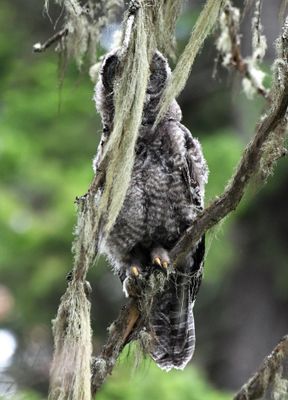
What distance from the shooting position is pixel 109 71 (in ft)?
15.4

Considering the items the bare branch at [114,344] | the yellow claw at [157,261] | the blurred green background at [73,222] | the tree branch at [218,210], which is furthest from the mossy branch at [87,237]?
the blurred green background at [73,222]

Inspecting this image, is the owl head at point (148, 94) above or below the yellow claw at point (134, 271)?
above

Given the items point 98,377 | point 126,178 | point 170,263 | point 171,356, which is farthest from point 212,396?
point 126,178

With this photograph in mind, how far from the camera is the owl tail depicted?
5055mm

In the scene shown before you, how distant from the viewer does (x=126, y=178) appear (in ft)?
11.3

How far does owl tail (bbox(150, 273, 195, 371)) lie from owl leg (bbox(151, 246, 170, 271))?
0.25m

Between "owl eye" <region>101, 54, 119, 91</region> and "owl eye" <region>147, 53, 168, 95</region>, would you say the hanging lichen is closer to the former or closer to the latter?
"owl eye" <region>101, 54, 119, 91</region>

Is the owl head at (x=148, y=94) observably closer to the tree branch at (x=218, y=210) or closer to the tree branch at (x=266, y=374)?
the tree branch at (x=218, y=210)

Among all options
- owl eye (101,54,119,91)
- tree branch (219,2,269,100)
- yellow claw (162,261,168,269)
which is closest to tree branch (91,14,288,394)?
yellow claw (162,261,168,269)

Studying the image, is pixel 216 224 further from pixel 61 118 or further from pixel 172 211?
pixel 61 118

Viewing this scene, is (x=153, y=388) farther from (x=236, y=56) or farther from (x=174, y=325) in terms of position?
(x=236, y=56)

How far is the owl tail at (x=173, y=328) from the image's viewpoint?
5.05 metres

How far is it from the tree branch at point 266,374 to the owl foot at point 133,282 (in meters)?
0.61

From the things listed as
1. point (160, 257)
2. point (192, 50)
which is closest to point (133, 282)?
point (160, 257)
